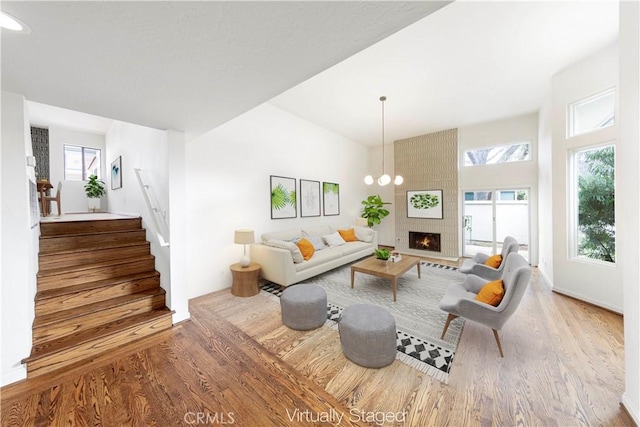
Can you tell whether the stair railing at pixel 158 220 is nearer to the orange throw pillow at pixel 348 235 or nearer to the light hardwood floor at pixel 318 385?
the light hardwood floor at pixel 318 385

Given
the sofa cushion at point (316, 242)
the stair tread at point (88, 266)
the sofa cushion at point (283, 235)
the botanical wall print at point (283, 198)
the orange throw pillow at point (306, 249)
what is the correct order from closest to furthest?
the stair tread at point (88, 266), the orange throw pillow at point (306, 249), the sofa cushion at point (283, 235), the botanical wall print at point (283, 198), the sofa cushion at point (316, 242)

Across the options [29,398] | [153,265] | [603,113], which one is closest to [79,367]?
[29,398]

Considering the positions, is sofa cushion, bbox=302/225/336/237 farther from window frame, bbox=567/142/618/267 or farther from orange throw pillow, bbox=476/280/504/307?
window frame, bbox=567/142/618/267

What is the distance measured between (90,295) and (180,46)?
2.93 meters

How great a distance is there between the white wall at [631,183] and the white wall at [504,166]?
415 cm

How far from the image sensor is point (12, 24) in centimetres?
110

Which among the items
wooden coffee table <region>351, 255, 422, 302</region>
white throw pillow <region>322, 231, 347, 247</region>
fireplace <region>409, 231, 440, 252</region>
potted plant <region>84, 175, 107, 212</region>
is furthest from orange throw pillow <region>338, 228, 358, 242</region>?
potted plant <region>84, 175, 107, 212</region>

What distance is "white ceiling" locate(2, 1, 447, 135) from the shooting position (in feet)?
3.39

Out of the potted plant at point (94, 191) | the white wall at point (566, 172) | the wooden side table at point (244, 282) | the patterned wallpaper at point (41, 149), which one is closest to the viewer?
the white wall at point (566, 172)

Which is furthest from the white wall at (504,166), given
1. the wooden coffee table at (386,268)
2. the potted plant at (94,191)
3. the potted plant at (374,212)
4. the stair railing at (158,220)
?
the potted plant at (94,191)

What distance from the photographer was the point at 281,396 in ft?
5.49

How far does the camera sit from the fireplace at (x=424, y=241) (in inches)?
237

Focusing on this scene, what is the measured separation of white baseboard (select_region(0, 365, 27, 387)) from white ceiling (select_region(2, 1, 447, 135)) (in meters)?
2.30

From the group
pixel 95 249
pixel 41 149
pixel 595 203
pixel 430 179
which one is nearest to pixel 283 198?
pixel 95 249
